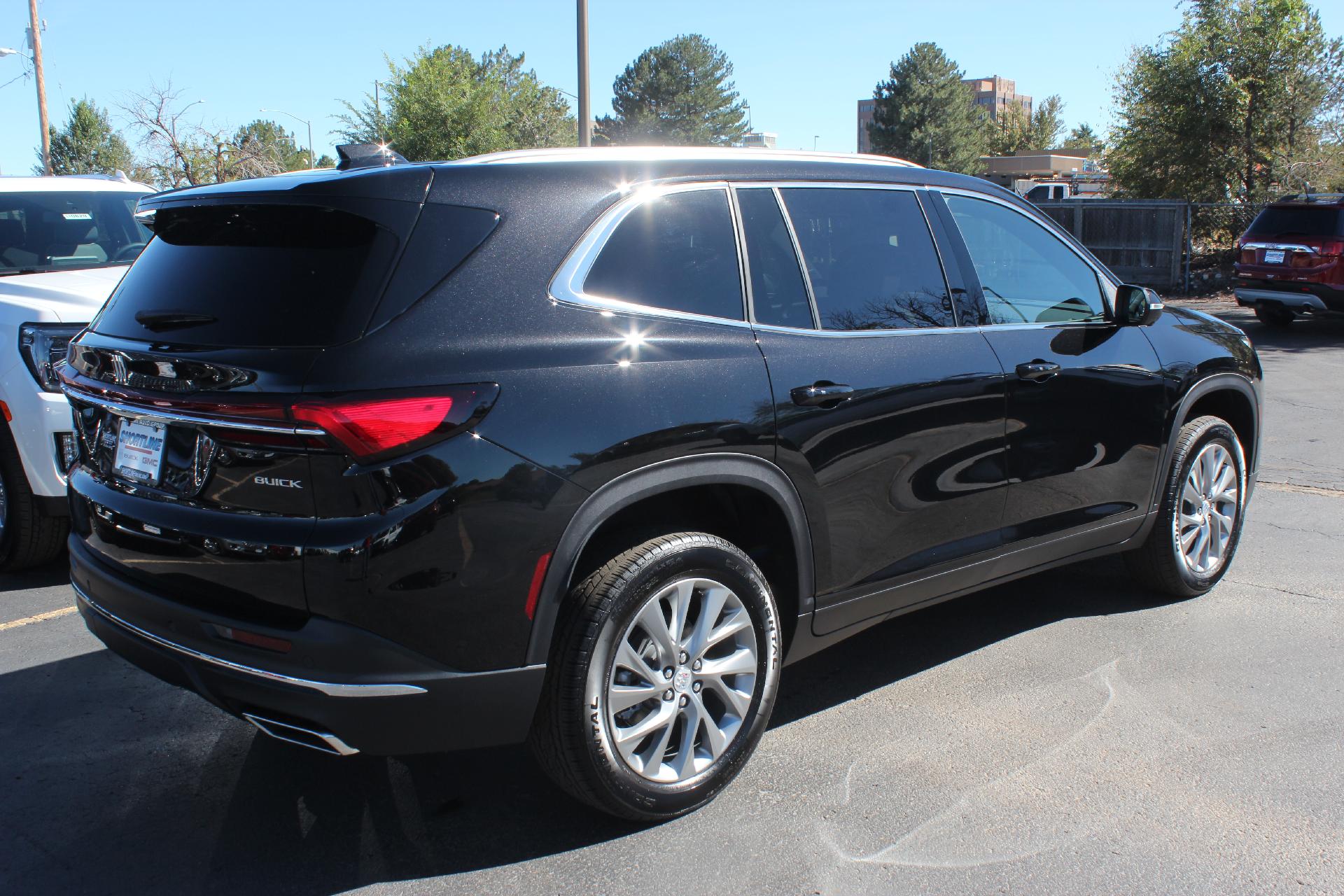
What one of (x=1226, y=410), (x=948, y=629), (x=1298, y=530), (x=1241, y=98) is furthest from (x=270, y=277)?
(x=1241, y=98)

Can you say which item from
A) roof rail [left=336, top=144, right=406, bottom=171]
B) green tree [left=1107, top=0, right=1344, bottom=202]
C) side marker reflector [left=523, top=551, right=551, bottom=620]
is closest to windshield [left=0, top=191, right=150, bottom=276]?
roof rail [left=336, top=144, right=406, bottom=171]

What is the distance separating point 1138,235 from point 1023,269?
19154 millimetres

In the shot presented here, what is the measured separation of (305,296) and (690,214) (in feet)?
3.69

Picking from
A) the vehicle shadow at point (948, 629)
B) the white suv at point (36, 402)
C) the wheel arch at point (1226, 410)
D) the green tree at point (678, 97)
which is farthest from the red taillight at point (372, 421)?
the green tree at point (678, 97)

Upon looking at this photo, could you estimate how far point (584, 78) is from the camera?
49.5ft

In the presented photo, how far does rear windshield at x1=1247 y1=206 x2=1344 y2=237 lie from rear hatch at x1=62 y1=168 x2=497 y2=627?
49.0 feet

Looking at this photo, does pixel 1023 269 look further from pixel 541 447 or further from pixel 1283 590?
pixel 541 447

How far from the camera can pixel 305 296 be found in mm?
2809

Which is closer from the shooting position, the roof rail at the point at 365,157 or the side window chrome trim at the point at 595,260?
the side window chrome trim at the point at 595,260

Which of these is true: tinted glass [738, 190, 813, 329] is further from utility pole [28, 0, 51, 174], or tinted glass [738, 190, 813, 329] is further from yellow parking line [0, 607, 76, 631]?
utility pole [28, 0, 51, 174]

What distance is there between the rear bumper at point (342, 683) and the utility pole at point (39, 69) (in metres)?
36.3

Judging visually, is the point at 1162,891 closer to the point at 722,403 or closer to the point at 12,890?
the point at 722,403

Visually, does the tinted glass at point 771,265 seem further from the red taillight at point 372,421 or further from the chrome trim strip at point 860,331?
the red taillight at point 372,421

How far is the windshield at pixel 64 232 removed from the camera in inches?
266
